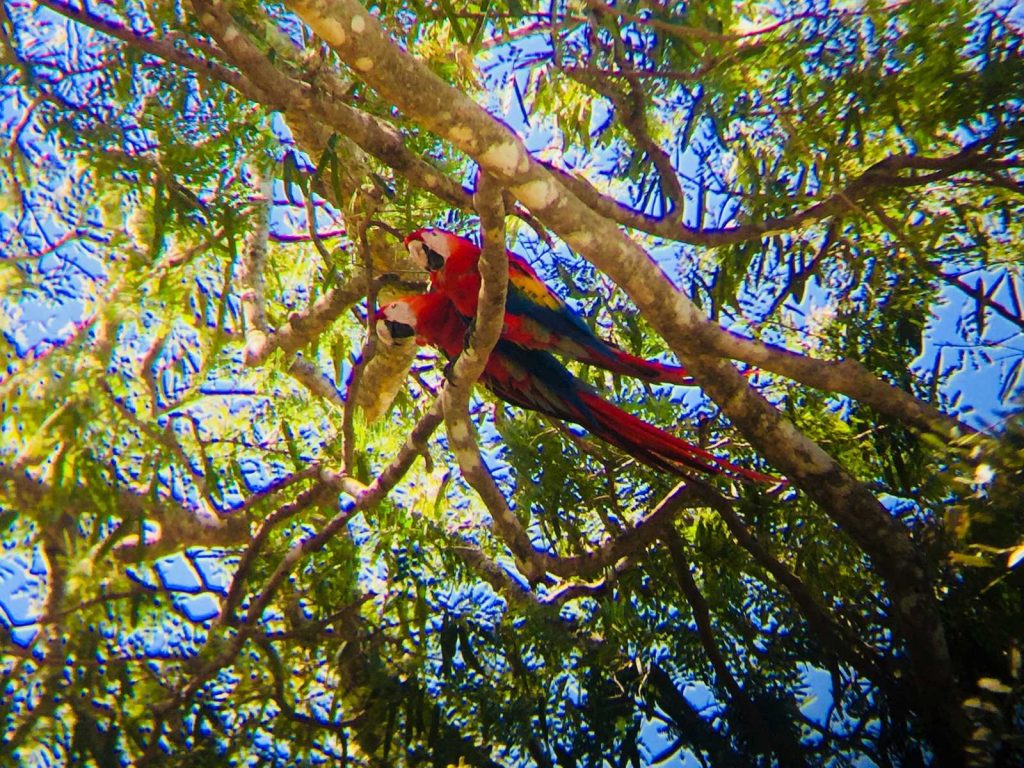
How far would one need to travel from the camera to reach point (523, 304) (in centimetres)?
187

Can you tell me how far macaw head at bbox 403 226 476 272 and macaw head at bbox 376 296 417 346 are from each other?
0.31ft

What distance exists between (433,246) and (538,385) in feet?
1.26

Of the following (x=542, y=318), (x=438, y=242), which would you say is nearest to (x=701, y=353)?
(x=542, y=318)

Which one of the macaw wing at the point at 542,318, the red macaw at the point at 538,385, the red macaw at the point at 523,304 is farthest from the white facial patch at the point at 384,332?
the macaw wing at the point at 542,318

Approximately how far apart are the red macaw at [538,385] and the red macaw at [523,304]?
5 centimetres

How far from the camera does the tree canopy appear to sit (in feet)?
5.07

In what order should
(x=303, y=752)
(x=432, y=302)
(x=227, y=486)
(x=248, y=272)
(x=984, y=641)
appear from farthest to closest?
(x=248, y=272)
(x=227, y=486)
(x=432, y=302)
(x=303, y=752)
(x=984, y=641)

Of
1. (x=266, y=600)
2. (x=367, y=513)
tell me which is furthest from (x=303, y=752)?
(x=367, y=513)

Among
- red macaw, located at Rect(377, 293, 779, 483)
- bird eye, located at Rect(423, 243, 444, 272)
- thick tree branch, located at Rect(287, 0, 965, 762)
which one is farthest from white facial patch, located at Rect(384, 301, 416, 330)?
thick tree branch, located at Rect(287, 0, 965, 762)

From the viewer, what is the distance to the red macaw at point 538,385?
69.5 inches

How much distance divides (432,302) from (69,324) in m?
0.79

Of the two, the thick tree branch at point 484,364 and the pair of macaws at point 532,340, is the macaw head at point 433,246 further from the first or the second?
the thick tree branch at point 484,364

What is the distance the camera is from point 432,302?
1968 millimetres

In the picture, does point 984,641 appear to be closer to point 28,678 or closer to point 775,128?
point 775,128
